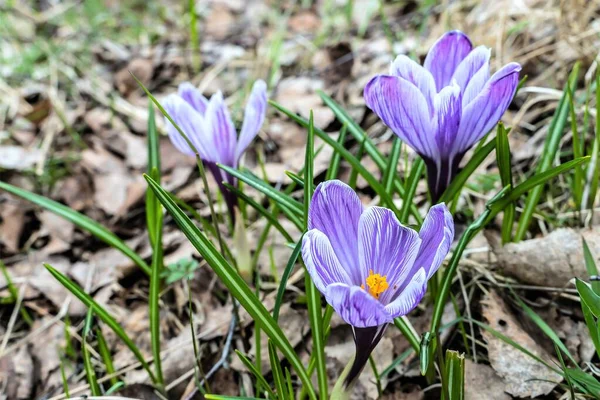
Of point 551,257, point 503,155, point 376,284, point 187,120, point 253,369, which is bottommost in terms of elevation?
point 551,257

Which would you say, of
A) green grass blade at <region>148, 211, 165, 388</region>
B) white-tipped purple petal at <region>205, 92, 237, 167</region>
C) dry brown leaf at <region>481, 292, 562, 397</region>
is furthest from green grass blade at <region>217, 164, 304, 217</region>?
dry brown leaf at <region>481, 292, 562, 397</region>

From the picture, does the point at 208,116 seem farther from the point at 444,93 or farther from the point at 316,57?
the point at 316,57

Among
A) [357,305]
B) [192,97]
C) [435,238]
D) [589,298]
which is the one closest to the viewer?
[357,305]

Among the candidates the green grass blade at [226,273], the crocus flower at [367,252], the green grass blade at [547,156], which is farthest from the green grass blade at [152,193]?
the green grass blade at [547,156]

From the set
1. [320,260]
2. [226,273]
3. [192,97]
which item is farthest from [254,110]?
[320,260]

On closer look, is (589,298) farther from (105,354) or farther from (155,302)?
(105,354)

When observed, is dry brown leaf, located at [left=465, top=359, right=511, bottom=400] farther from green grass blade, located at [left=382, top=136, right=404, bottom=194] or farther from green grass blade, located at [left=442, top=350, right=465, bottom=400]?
green grass blade, located at [left=382, top=136, right=404, bottom=194]

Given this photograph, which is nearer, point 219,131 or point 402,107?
point 402,107
